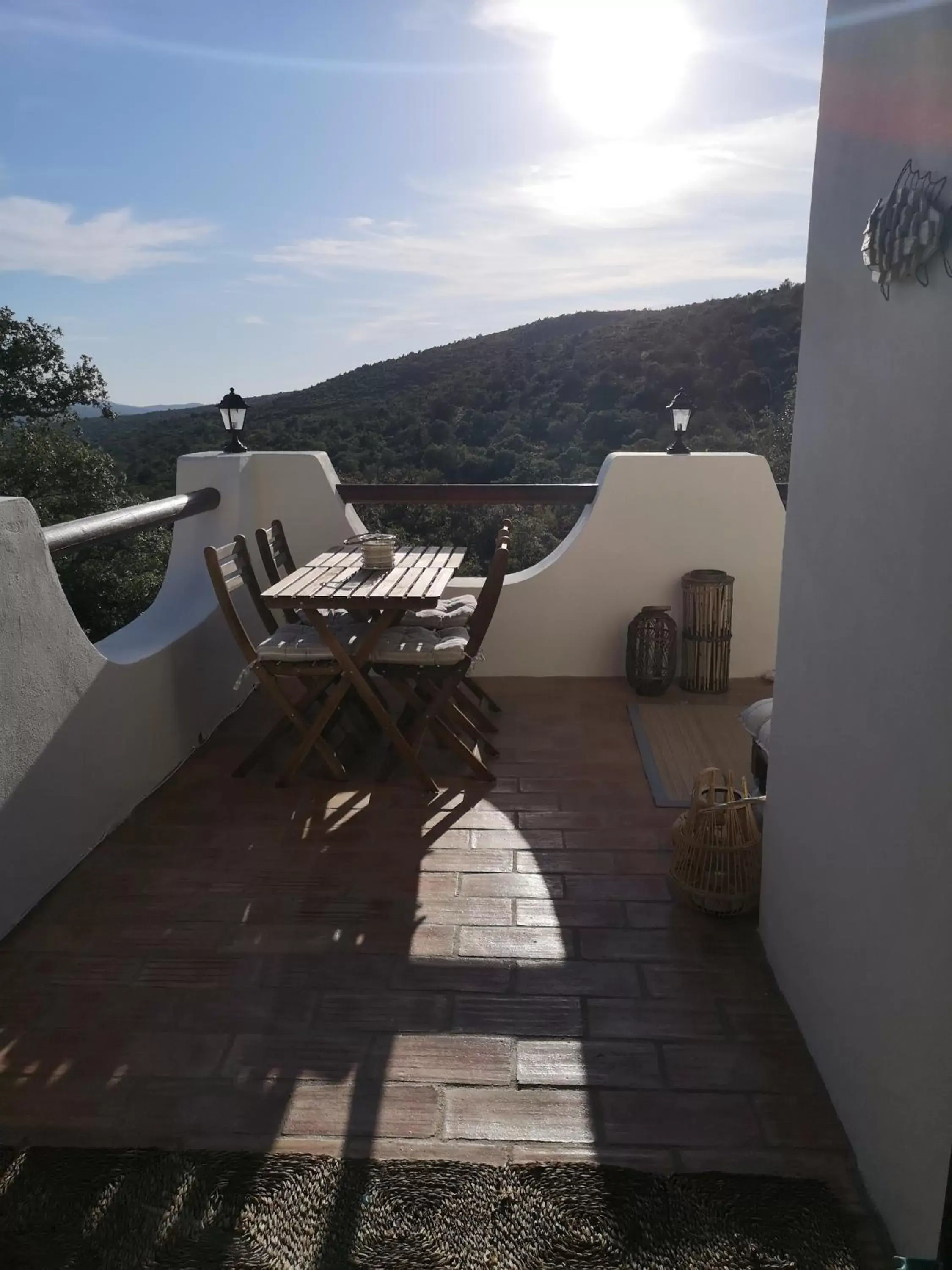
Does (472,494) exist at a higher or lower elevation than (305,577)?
higher

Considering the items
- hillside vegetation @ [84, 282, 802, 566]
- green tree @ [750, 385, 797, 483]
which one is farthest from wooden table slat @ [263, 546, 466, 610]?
green tree @ [750, 385, 797, 483]

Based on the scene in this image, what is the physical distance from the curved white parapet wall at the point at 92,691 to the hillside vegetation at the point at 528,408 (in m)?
4.61

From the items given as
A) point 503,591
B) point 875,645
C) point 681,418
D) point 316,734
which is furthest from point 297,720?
point 681,418

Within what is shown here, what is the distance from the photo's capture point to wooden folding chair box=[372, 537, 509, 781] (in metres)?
3.33

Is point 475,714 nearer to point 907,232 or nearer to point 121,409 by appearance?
point 907,232

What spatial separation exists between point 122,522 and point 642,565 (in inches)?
105

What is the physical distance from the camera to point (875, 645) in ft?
5.02

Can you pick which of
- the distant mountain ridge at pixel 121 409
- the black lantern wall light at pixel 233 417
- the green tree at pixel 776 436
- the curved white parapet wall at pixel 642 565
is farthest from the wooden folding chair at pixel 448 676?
the distant mountain ridge at pixel 121 409

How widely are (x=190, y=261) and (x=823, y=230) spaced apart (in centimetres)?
1594

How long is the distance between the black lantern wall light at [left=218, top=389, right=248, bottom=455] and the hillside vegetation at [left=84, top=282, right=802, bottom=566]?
4253mm

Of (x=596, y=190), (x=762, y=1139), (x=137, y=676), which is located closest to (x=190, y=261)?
(x=596, y=190)

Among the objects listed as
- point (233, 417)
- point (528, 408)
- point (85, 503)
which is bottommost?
point (85, 503)

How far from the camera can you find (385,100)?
559 cm

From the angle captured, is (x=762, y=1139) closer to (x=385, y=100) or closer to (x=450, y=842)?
(x=450, y=842)
